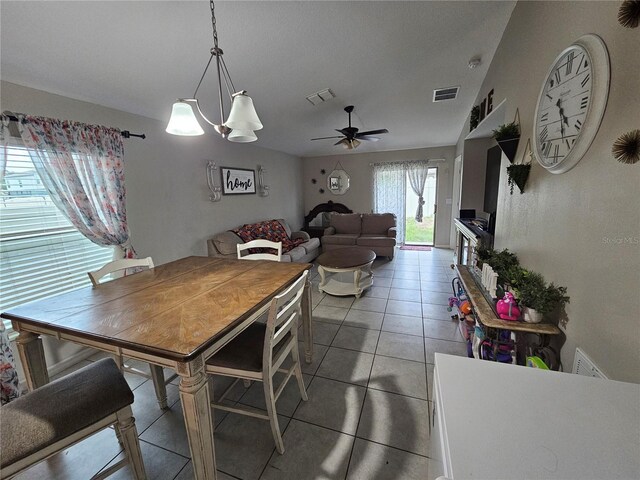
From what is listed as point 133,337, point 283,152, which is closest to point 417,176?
point 283,152

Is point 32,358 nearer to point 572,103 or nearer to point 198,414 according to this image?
point 198,414

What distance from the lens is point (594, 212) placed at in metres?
0.92

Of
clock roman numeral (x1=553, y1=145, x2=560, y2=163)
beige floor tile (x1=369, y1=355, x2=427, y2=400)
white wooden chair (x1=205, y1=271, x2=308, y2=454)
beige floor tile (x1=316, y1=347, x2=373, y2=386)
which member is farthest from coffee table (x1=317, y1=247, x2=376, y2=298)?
clock roman numeral (x1=553, y1=145, x2=560, y2=163)

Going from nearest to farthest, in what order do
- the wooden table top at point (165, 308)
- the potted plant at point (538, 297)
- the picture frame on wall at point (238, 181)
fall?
the wooden table top at point (165, 308) < the potted plant at point (538, 297) < the picture frame on wall at point (238, 181)

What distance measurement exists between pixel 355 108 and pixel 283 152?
2970mm

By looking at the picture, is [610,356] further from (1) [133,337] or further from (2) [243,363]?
(1) [133,337]

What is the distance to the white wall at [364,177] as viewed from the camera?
5.68m

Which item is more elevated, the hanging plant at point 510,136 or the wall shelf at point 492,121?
the wall shelf at point 492,121

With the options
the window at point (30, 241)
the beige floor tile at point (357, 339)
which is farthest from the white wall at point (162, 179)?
the beige floor tile at point (357, 339)

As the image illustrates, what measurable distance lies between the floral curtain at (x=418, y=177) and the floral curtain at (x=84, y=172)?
538cm

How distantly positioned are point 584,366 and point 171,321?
5.57 feet

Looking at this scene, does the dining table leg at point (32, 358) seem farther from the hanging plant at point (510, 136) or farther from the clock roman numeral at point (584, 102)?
the hanging plant at point (510, 136)

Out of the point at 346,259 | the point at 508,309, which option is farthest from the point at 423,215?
the point at 508,309

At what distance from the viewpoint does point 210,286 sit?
157cm
